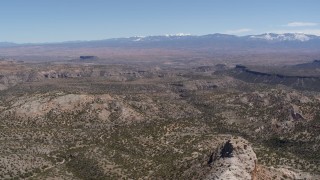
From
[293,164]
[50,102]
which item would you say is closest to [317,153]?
[293,164]

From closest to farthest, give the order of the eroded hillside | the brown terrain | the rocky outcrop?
1. the rocky outcrop
2. the brown terrain
3. the eroded hillside

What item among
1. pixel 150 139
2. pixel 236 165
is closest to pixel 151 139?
pixel 150 139

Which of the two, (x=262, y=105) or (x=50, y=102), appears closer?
(x=50, y=102)

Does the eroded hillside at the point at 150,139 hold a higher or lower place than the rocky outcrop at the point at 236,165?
lower

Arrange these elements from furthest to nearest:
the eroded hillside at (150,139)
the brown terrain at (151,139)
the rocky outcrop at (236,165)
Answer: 1. the eroded hillside at (150,139)
2. the brown terrain at (151,139)
3. the rocky outcrop at (236,165)

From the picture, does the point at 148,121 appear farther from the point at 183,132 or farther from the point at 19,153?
the point at 19,153

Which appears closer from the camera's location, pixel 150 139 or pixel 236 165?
pixel 236 165

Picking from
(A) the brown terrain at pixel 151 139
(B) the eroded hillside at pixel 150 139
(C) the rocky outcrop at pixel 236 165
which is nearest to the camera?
(C) the rocky outcrop at pixel 236 165

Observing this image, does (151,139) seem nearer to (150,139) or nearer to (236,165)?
(150,139)

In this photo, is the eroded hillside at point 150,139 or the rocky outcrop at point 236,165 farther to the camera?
the eroded hillside at point 150,139

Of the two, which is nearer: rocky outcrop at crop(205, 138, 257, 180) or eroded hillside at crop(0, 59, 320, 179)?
rocky outcrop at crop(205, 138, 257, 180)

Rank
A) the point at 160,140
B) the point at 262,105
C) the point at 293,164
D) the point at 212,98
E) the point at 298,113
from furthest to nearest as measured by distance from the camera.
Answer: the point at 212,98
the point at 262,105
the point at 298,113
the point at 160,140
the point at 293,164
